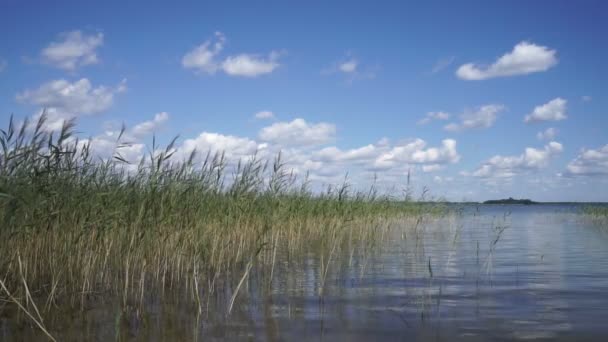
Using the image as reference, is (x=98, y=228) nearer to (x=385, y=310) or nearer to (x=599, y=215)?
(x=385, y=310)

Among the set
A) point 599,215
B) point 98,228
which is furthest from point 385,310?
point 599,215

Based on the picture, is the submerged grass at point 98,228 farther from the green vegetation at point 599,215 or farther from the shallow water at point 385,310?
the green vegetation at point 599,215

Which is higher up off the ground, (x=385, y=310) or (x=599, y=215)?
(x=599, y=215)

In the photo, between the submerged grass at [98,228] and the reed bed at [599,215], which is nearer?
the submerged grass at [98,228]

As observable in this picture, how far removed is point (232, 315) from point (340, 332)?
4.99ft

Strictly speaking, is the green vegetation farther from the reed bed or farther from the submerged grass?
the submerged grass

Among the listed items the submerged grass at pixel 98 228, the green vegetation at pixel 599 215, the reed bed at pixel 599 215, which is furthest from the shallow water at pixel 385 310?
the green vegetation at pixel 599 215

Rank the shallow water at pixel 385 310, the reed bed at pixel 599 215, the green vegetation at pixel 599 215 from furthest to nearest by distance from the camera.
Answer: the green vegetation at pixel 599 215 < the reed bed at pixel 599 215 < the shallow water at pixel 385 310

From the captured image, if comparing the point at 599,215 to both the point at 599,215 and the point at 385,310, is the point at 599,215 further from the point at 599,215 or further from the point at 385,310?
the point at 385,310

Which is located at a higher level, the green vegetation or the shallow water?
the green vegetation

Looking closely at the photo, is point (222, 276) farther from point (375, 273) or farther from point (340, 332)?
point (340, 332)

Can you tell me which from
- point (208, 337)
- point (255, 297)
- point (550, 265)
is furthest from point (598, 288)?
point (208, 337)

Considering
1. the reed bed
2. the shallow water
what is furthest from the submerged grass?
the reed bed

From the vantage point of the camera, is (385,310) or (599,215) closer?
(385,310)
